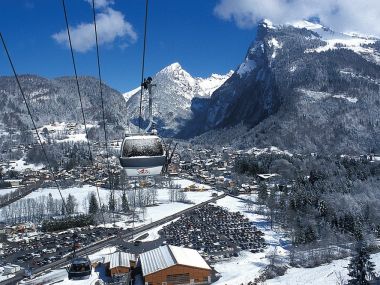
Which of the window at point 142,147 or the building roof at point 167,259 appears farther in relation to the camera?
the building roof at point 167,259

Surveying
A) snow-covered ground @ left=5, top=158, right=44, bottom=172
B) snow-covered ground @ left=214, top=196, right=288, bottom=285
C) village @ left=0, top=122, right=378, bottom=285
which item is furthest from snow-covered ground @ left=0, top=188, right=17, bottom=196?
snow-covered ground @ left=214, top=196, right=288, bottom=285

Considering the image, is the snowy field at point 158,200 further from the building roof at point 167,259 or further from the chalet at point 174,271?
the chalet at point 174,271

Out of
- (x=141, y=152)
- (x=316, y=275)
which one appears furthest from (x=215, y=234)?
(x=141, y=152)

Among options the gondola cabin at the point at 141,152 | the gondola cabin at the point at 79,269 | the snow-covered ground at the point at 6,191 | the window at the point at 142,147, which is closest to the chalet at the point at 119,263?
the gondola cabin at the point at 79,269

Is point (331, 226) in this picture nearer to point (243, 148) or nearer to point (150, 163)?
point (150, 163)

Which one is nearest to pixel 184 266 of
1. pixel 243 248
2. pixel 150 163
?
pixel 243 248

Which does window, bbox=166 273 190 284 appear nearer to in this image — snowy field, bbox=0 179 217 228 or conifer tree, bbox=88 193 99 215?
snowy field, bbox=0 179 217 228

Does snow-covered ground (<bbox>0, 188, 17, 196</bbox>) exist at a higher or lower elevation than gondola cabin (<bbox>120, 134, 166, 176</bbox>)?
lower
